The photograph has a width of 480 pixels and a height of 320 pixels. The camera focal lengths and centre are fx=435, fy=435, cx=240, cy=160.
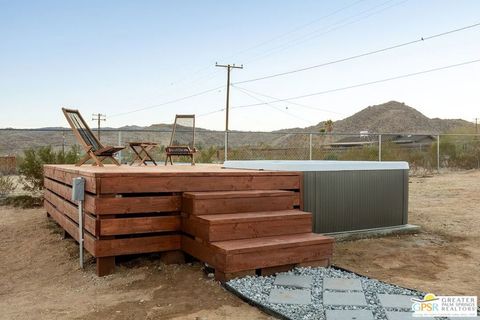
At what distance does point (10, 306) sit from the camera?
304 cm

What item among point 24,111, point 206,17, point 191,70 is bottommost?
point 24,111

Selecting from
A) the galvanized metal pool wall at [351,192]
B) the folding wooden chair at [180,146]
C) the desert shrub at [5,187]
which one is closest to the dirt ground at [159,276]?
the galvanized metal pool wall at [351,192]

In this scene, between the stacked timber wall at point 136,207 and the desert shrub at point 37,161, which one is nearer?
the stacked timber wall at point 136,207

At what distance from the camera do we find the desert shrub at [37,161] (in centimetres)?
811

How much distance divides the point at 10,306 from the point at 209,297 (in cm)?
140

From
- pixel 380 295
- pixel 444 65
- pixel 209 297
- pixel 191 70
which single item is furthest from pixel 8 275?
pixel 191 70

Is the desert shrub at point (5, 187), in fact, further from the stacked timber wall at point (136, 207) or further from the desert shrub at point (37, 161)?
the stacked timber wall at point (136, 207)

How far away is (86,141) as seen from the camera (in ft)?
17.6

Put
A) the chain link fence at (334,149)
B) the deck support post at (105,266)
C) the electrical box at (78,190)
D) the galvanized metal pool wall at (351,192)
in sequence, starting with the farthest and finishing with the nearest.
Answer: the chain link fence at (334,149) → the galvanized metal pool wall at (351,192) → the electrical box at (78,190) → the deck support post at (105,266)

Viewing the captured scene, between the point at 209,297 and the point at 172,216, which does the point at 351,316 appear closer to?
the point at 209,297

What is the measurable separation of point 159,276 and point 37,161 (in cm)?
571

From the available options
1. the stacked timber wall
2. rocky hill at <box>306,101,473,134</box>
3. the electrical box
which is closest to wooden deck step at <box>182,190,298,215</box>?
the stacked timber wall

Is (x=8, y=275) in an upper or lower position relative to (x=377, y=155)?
lower

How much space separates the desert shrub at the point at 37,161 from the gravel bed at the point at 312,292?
20.7ft
